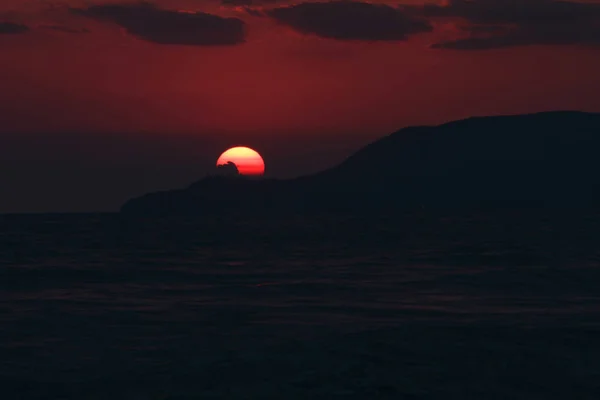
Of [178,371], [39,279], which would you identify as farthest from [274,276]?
[178,371]

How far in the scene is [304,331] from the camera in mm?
19188

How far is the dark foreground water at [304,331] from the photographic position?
1468cm

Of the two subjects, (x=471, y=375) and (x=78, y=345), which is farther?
(x=78, y=345)

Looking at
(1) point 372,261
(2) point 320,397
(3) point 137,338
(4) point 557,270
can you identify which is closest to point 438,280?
(4) point 557,270

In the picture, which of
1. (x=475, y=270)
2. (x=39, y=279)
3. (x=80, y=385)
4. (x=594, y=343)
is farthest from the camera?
(x=475, y=270)

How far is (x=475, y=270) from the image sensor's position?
33625 mm

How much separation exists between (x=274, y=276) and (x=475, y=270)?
341 inches

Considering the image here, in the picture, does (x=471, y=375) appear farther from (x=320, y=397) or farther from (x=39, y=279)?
(x=39, y=279)

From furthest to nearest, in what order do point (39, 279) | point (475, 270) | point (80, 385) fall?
point (475, 270) < point (39, 279) < point (80, 385)

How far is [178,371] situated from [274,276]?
56.3ft

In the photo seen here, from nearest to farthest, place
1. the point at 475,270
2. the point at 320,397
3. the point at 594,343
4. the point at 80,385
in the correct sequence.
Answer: the point at 320,397
the point at 80,385
the point at 594,343
the point at 475,270

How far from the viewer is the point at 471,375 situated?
15094mm

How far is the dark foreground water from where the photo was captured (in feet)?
48.2

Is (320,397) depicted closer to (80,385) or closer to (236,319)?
(80,385)
